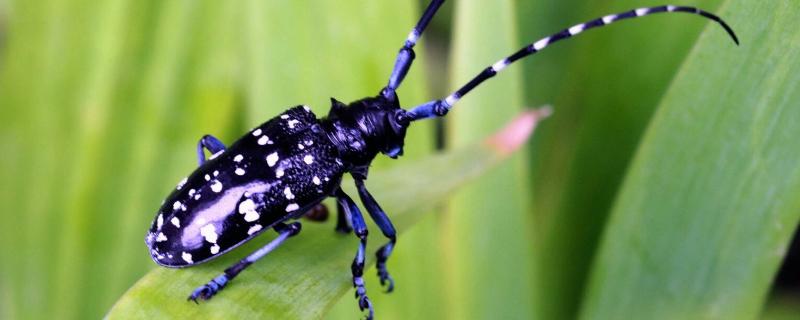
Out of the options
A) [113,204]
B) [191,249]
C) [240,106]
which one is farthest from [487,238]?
[113,204]

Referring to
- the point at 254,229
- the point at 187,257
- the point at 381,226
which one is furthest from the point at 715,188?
the point at 187,257

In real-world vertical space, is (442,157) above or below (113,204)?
above

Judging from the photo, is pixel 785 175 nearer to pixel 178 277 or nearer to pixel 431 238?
pixel 431 238

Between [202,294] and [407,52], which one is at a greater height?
[407,52]

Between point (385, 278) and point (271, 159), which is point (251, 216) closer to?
point (271, 159)

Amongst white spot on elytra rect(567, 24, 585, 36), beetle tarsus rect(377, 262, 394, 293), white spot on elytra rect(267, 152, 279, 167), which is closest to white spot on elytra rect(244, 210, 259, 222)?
white spot on elytra rect(267, 152, 279, 167)
